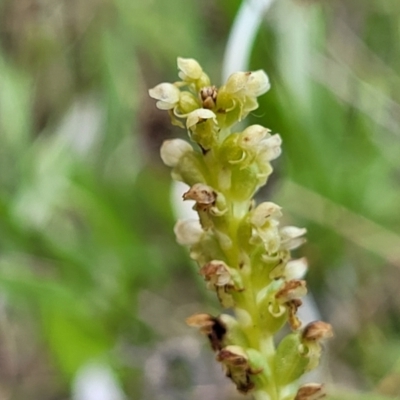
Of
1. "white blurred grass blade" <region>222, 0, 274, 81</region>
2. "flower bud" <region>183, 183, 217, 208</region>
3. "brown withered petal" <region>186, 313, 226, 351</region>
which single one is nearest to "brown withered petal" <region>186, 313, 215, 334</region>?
"brown withered petal" <region>186, 313, 226, 351</region>

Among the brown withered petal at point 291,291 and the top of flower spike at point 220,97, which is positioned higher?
the top of flower spike at point 220,97

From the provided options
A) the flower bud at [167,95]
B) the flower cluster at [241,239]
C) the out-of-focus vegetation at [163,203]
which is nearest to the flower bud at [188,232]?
the flower cluster at [241,239]

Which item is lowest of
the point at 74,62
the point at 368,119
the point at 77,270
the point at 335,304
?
the point at 335,304

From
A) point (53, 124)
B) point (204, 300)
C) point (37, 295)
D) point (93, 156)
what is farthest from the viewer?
point (53, 124)

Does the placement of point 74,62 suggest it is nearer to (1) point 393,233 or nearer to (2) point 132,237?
(2) point 132,237

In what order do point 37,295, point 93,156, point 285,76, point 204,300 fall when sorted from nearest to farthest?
point 37,295 < point 285,76 < point 204,300 < point 93,156

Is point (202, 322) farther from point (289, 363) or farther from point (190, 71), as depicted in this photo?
point (190, 71)

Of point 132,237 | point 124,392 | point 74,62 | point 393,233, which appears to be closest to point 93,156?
point 132,237

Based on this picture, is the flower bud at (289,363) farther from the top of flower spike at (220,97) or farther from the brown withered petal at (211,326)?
the top of flower spike at (220,97)

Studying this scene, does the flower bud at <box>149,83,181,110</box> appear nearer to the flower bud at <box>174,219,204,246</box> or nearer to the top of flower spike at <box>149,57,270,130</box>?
the top of flower spike at <box>149,57,270,130</box>
